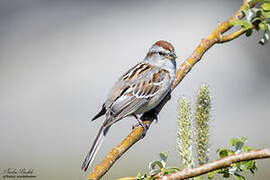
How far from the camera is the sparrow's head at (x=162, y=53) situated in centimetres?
206

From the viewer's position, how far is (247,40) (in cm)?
458

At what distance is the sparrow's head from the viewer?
2.06 meters

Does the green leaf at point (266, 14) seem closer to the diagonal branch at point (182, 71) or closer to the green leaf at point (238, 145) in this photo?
the diagonal branch at point (182, 71)

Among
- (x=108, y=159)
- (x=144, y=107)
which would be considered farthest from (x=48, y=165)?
(x=108, y=159)

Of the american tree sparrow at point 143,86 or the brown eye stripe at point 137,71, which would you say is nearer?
the american tree sparrow at point 143,86

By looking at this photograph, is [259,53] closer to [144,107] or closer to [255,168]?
[144,107]

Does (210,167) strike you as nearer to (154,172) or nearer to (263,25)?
(154,172)

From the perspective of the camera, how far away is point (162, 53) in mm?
2086

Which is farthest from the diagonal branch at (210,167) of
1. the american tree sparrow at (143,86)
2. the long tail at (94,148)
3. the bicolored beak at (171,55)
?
the bicolored beak at (171,55)

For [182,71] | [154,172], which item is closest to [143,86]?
[182,71]

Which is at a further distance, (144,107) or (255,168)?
(144,107)

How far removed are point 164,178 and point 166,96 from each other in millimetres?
1186

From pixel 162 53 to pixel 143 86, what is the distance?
21 centimetres

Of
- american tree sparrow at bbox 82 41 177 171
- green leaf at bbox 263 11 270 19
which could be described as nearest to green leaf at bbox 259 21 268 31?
green leaf at bbox 263 11 270 19
